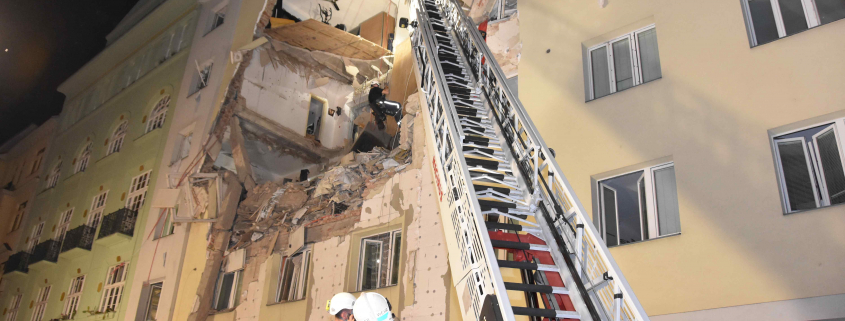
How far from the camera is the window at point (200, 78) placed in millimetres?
18141

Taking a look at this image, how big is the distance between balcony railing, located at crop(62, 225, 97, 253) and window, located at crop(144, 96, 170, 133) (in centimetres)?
362

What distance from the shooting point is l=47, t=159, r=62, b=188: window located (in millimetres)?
23656

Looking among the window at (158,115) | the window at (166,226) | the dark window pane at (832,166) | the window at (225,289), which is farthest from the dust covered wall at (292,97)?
the dark window pane at (832,166)

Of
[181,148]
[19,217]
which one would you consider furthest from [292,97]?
[19,217]

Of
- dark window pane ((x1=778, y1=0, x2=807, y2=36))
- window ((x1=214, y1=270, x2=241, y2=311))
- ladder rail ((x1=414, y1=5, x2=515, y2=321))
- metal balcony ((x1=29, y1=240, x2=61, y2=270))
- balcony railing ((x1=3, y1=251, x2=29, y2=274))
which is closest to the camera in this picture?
ladder rail ((x1=414, y1=5, x2=515, y2=321))

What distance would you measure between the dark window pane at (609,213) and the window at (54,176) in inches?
907

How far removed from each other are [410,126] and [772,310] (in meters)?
7.59

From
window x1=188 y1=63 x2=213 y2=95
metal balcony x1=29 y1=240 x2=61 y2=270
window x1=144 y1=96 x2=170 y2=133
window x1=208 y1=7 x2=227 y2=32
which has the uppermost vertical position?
window x1=208 y1=7 x2=227 y2=32

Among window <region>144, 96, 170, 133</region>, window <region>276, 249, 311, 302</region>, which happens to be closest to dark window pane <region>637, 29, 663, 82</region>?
window <region>276, 249, 311, 302</region>

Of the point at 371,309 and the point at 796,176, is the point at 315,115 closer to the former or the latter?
the point at 371,309

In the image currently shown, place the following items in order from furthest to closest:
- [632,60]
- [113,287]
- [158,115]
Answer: [158,115] → [113,287] → [632,60]

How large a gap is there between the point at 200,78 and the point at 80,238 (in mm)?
6278

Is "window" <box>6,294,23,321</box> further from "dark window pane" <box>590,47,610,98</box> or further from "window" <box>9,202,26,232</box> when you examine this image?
"dark window pane" <box>590,47,610,98</box>

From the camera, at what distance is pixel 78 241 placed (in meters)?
18.3
